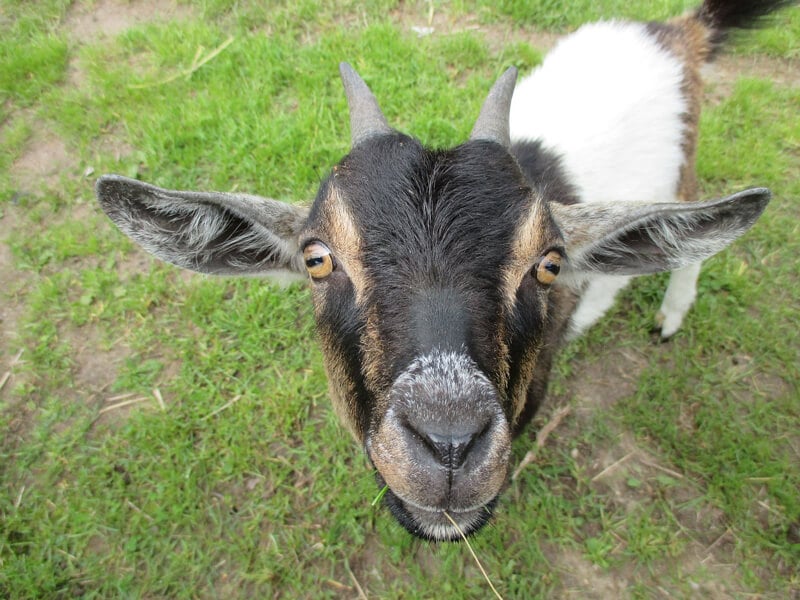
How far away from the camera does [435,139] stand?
226 inches

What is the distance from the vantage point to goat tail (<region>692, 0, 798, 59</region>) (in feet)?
14.2

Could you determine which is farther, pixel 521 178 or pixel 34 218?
pixel 34 218

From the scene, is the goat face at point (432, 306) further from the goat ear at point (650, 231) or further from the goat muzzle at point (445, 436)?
the goat ear at point (650, 231)

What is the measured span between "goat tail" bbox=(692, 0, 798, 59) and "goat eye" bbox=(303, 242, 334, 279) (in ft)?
13.6

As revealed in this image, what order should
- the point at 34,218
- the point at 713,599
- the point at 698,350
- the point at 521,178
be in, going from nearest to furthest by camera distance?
the point at 521,178 < the point at 713,599 < the point at 698,350 < the point at 34,218

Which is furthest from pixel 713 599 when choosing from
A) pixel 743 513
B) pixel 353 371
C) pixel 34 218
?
pixel 34 218

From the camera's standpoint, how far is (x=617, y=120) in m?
4.07

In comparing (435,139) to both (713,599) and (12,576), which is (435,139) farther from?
(12,576)

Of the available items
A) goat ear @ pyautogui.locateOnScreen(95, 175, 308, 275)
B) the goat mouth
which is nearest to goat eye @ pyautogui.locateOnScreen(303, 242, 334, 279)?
goat ear @ pyautogui.locateOnScreen(95, 175, 308, 275)

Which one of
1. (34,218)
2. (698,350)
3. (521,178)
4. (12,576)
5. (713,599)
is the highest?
(521,178)

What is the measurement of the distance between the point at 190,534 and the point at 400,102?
4.73 meters

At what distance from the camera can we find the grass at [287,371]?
12.8ft

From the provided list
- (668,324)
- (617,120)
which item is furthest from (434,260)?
(668,324)

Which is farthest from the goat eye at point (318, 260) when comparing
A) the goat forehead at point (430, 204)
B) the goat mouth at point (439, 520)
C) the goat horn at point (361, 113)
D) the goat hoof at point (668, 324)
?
the goat hoof at point (668, 324)
